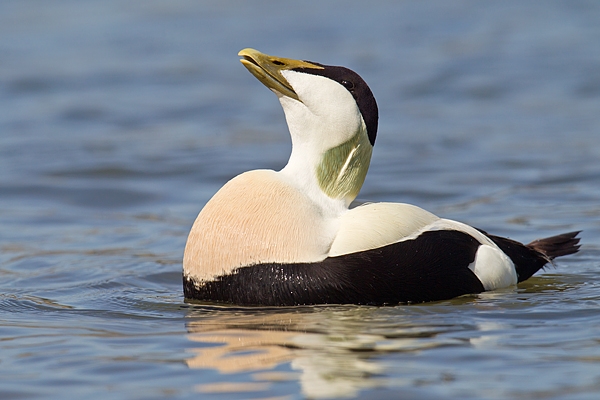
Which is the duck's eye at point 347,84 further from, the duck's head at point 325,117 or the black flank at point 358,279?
the black flank at point 358,279

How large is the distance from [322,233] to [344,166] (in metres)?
0.46

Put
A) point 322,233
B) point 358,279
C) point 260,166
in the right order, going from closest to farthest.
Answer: point 358,279, point 322,233, point 260,166

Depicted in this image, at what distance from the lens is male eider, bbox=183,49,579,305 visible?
5.14 meters

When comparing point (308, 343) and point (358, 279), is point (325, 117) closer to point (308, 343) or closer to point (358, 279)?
point (358, 279)

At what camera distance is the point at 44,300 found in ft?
19.8

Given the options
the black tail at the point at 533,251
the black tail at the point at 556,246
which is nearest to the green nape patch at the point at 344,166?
the black tail at the point at 533,251

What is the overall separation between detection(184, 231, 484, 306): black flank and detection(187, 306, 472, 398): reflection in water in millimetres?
68

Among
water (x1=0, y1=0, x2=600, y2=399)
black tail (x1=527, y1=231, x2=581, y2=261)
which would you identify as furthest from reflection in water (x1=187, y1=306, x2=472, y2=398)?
black tail (x1=527, y1=231, x2=581, y2=261)

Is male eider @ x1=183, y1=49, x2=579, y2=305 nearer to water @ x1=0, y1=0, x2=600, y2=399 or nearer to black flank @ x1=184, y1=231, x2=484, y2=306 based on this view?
black flank @ x1=184, y1=231, x2=484, y2=306

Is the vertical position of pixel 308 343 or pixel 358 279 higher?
pixel 358 279

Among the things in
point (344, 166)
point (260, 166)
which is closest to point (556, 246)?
point (344, 166)

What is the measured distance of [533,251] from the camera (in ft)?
20.5

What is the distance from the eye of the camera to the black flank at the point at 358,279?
511cm

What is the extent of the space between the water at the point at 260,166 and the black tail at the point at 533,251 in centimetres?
12
